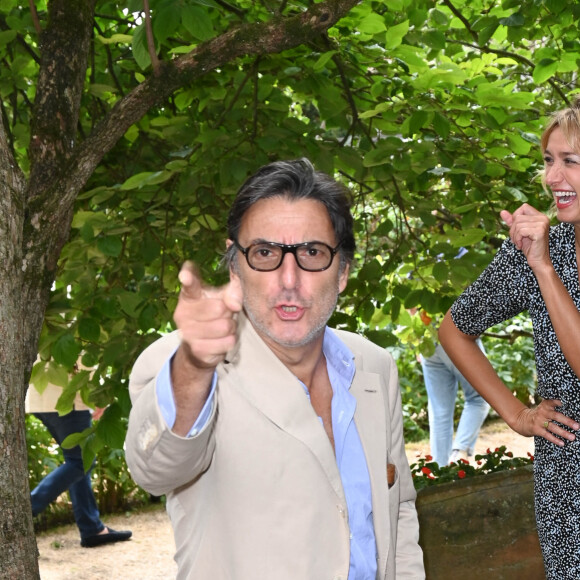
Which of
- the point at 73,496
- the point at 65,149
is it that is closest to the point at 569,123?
the point at 65,149

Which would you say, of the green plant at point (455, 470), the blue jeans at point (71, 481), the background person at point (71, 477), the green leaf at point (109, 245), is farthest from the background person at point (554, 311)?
the blue jeans at point (71, 481)

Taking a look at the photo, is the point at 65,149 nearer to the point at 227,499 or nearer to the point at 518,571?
the point at 227,499

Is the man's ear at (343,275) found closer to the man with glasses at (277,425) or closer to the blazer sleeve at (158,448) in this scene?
the man with glasses at (277,425)

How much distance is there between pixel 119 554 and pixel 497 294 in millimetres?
5308

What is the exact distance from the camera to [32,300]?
2660 millimetres

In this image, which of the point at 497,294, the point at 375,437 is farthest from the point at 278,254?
the point at 497,294

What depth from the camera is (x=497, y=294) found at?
2.87m

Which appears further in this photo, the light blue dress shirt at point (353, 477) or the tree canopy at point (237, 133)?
the tree canopy at point (237, 133)

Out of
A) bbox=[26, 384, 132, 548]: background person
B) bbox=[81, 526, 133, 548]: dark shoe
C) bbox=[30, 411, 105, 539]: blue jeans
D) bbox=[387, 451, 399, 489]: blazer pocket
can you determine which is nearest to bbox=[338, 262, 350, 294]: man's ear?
bbox=[387, 451, 399, 489]: blazer pocket

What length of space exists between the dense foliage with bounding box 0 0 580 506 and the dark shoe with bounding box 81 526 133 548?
11.8 feet

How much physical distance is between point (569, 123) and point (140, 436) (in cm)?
175

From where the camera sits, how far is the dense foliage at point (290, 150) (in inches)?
145

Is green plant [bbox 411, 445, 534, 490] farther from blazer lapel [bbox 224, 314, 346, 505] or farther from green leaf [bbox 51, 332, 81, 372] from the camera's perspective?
blazer lapel [bbox 224, 314, 346, 505]

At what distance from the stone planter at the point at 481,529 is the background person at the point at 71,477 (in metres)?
2.75
